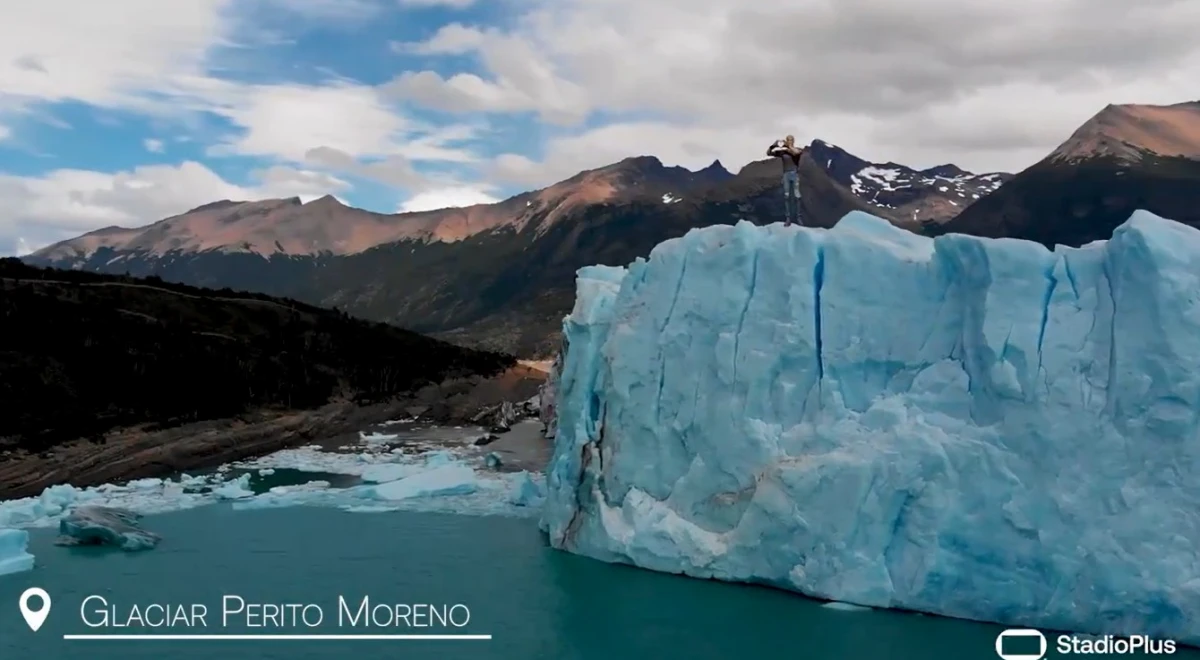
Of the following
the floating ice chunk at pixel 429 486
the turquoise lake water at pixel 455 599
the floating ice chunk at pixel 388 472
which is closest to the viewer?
the turquoise lake water at pixel 455 599

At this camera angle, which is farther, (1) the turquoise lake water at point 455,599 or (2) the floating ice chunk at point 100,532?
(2) the floating ice chunk at point 100,532

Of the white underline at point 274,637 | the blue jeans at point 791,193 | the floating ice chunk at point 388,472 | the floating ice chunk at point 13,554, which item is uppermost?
the blue jeans at point 791,193

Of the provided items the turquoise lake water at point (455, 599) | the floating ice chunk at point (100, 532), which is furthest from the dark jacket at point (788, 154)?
the floating ice chunk at point (100, 532)

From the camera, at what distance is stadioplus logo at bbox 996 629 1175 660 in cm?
1080

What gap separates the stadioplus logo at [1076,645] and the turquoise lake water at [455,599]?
0.23m

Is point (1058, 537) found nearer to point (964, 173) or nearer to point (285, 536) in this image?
point (285, 536)

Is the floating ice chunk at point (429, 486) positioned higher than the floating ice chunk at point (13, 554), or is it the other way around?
the floating ice chunk at point (13, 554)

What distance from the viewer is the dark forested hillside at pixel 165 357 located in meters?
31.3

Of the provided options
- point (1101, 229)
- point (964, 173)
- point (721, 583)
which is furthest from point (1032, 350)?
point (964, 173)

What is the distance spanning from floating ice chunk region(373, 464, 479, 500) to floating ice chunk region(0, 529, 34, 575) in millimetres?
7017

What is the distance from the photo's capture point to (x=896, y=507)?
1254cm

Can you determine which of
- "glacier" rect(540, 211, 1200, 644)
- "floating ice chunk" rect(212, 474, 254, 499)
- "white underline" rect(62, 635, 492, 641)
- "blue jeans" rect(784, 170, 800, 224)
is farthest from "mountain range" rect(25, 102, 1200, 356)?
"white underline" rect(62, 635, 492, 641)

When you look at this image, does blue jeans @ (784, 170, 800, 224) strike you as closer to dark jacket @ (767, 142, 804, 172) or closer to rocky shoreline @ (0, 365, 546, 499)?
dark jacket @ (767, 142, 804, 172)

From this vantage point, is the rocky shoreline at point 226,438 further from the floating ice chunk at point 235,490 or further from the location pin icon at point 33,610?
the location pin icon at point 33,610
